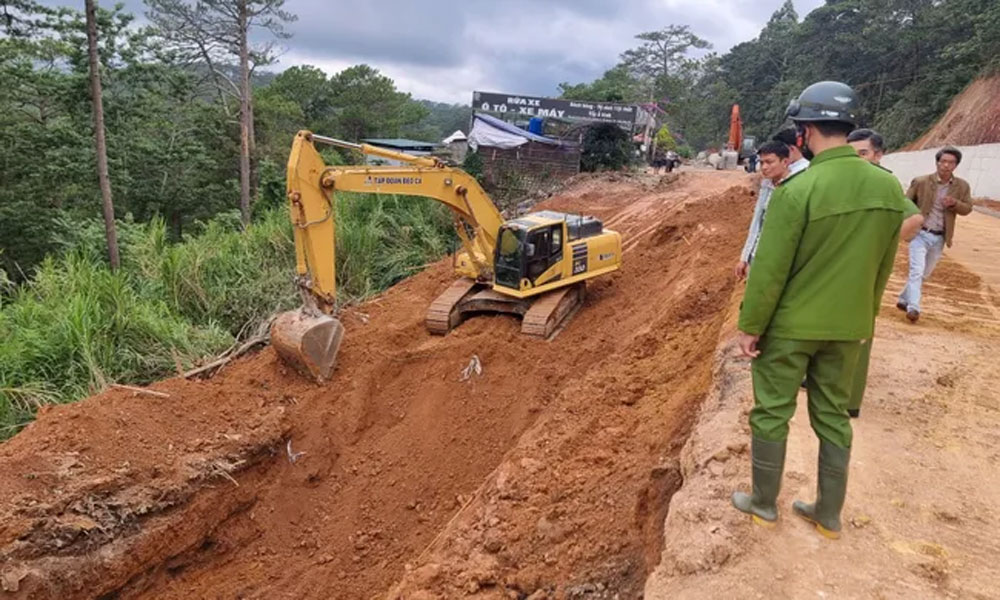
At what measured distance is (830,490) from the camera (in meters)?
2.79

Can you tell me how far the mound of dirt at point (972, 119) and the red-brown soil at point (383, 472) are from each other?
64.7ft

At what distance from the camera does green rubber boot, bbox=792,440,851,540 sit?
2.71 m

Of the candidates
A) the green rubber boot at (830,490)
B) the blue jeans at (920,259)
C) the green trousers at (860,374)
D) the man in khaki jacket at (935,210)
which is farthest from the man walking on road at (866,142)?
the green rubber boot at (830,490)

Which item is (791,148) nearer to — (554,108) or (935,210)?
(935,210)

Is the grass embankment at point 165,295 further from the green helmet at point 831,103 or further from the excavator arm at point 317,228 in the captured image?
the green helmet at point 831,103

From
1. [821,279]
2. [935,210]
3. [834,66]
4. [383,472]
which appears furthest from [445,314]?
[834,66]

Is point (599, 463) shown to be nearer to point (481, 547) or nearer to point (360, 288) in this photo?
point (481, 547)

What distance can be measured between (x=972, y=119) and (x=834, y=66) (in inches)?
678

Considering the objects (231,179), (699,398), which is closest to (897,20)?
(231,179)

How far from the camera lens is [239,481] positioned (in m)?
6.03

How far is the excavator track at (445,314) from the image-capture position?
848cm

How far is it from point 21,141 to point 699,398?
62.8 ft

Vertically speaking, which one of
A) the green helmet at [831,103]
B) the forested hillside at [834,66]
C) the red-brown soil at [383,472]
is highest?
the forested hillside at [834,66]

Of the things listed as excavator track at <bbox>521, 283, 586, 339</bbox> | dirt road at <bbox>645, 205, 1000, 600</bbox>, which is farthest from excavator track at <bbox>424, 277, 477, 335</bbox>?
dirt road at <bbox>645, 205, 1000, 600</bbox>
